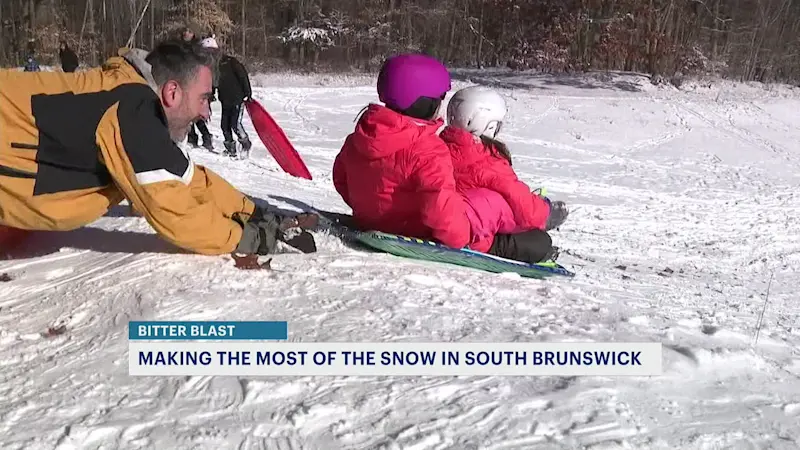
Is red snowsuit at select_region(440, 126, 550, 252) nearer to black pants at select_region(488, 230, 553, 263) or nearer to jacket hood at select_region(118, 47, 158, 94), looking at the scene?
black pants at select_region(488, 230, 553, 263)

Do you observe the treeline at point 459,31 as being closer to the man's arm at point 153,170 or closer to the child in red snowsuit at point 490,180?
the child in red snowsuit at point 490,180

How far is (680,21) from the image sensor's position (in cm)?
2678

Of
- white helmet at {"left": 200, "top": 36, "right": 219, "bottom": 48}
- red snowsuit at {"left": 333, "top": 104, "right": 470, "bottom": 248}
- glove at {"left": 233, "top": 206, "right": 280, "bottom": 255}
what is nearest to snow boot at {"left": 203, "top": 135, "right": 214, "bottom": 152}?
white helmet at {"left": 200, "top": 36, "right": 219, "bottom": 48}

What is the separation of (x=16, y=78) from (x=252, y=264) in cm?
143

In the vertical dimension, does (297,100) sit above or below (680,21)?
below

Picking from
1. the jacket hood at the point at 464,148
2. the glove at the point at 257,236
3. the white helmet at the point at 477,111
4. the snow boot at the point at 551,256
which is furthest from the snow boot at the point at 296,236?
the snow boot at the point at 551,256

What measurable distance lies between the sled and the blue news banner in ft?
4.70

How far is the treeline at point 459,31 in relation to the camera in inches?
976

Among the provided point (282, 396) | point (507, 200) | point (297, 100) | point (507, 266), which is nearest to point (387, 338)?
point (282, 396)

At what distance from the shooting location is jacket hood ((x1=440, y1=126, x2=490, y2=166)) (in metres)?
4.81

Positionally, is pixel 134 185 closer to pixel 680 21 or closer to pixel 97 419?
pixel 97 419

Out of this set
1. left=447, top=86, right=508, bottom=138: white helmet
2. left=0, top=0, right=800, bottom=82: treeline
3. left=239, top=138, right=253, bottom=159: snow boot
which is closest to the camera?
left=447, top=86, right=508, bottom=138: white helmet

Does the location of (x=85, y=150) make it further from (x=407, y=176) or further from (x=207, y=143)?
(x=207, y=143)

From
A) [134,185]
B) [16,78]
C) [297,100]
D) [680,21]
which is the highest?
[680,21]
